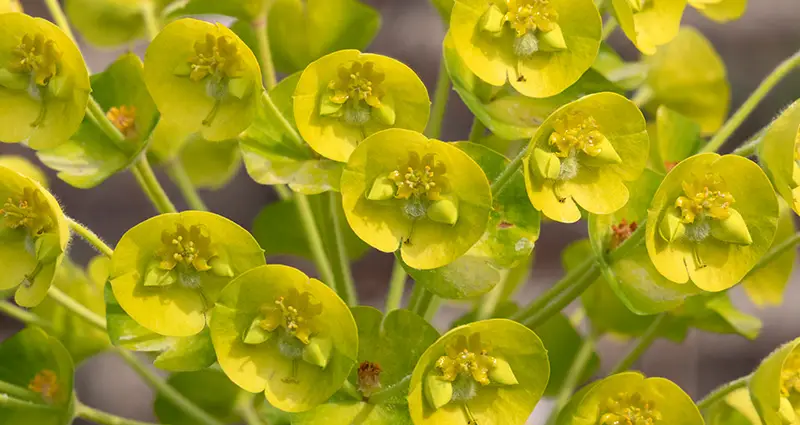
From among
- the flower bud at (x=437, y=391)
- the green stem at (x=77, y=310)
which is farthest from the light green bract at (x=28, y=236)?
the flower bud at (x=437, y=391)

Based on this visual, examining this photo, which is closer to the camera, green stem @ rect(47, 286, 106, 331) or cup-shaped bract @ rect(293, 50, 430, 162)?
cup-shaped bract @ rect(293, 50, 430, 162)

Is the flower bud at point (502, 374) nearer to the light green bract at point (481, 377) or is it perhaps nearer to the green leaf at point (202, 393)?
the light green bract at point (481, 377)

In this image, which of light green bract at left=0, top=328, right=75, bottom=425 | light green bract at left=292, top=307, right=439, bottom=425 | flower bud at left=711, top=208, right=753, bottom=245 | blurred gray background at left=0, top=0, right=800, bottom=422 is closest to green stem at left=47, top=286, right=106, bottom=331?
light green bract at left=0, top=328, right=75, bottom=425

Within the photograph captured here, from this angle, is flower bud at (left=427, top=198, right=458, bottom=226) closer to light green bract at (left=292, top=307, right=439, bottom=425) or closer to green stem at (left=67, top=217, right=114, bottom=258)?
light green bract at (left=292, top=307, right=439, bottom=425)

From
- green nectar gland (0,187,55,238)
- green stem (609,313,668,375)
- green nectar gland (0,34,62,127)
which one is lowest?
green stem (609,313,668,375)

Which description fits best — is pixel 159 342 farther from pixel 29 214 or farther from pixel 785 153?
pixel 785 153

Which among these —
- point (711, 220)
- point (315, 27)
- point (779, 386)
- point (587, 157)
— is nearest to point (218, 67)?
point (315, 27)

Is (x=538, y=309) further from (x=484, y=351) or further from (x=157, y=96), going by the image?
(x=157, y=96)
